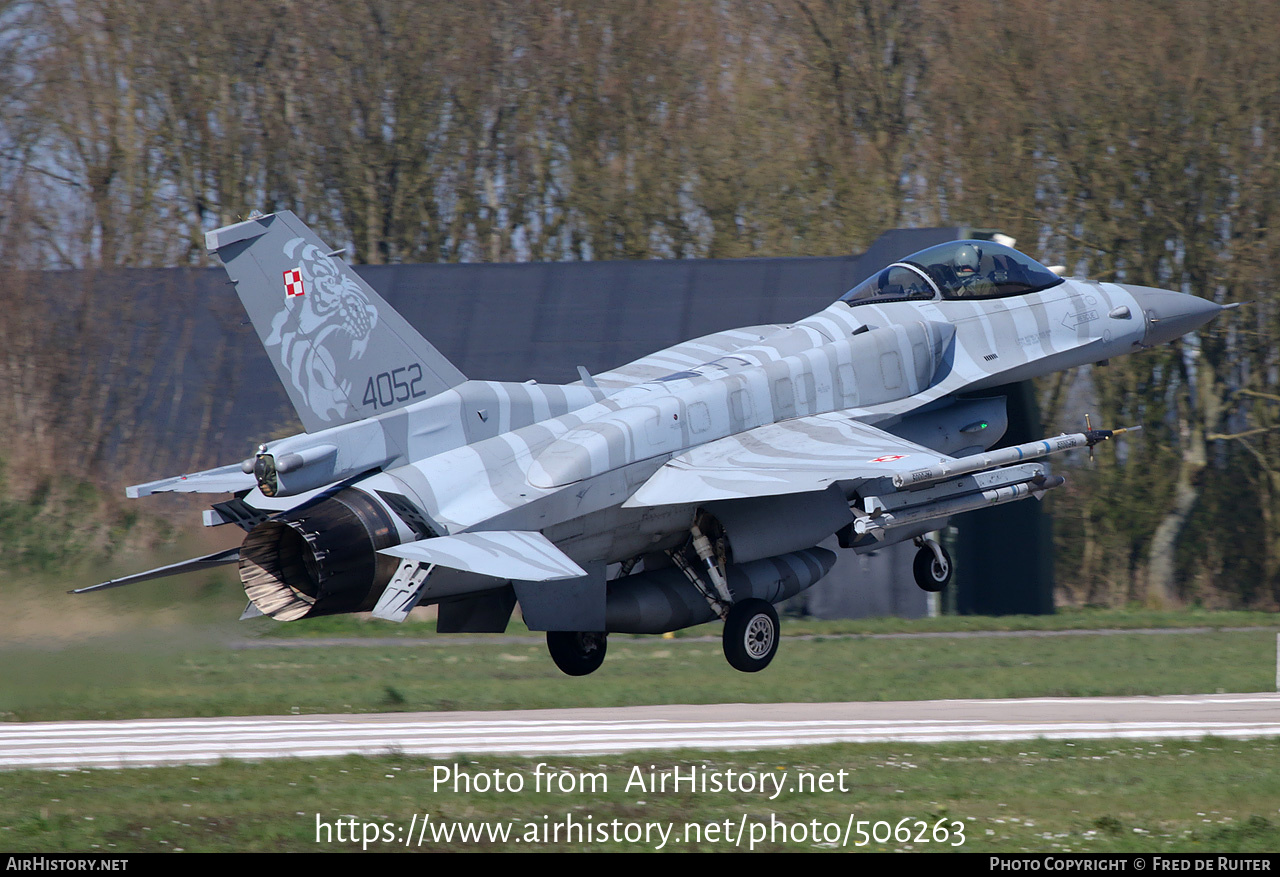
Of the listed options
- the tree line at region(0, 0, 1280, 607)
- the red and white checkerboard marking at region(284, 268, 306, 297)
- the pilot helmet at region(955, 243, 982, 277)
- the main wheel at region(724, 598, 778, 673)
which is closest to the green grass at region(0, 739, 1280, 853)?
the main wheel at region(724, 598, 778, 673)

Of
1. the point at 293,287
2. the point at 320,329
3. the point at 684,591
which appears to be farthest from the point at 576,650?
the point at 293,287

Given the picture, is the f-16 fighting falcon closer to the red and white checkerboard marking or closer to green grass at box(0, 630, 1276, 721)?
the red and white checkerboard marking

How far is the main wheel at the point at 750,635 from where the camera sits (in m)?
14.4

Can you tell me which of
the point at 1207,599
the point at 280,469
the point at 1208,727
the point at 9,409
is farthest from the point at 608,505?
the point at 1207,599

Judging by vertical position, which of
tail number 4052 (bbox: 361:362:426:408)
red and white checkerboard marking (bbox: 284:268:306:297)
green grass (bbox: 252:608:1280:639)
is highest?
red and white checkerboard marking (bbox: 284:268:306:297)

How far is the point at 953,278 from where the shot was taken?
54.7ft

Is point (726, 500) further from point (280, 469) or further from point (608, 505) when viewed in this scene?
point (280, 469)

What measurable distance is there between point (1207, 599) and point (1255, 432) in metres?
4.77

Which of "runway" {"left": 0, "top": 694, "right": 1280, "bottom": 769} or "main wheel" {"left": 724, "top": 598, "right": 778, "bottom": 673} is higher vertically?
"main wheel" {"left": 724, "top": 598, "right": 778, "bottom": 673}

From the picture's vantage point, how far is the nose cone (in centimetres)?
1746

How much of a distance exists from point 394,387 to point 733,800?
5.02 meters

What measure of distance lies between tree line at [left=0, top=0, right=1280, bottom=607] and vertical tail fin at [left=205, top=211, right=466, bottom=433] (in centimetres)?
1572

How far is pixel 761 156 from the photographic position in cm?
3609

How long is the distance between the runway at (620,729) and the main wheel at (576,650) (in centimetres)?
81
